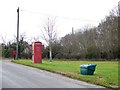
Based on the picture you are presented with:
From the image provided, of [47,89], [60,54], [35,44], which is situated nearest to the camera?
[47,89]

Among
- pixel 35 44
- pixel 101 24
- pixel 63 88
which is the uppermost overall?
pixel 101 24

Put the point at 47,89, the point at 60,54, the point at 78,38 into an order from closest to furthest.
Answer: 1. the point at 47,89
2. the point at 60,54
3. the point at 78,38

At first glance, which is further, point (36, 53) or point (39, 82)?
point (36, 53)

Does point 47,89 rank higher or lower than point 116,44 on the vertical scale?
lower

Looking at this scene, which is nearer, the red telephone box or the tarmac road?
the tarmac road

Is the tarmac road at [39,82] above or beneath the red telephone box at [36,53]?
beneath

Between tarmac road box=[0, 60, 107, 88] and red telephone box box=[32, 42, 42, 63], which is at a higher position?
red telephone box box=[32, 42, 42, 63]

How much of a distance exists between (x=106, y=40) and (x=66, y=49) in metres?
8.85

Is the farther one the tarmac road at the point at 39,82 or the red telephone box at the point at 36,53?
the red telephone box at the point at 36,53

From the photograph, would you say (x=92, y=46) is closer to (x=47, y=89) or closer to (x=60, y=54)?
(x=60, y=54)

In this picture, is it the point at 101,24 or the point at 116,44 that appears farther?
the point at 101,24

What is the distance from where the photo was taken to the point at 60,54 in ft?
199

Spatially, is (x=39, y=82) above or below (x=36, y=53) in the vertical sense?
below

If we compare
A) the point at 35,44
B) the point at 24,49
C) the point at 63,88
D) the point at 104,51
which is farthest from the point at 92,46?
the point at 63,88
